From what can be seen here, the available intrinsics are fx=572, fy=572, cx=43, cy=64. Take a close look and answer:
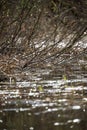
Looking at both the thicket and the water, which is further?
the thicket

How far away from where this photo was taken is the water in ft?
22.3

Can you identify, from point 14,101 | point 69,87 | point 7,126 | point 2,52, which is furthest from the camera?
point 2,52

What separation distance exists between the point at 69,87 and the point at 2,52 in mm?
3570

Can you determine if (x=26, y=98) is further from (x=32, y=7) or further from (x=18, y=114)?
(x=32, y=7)

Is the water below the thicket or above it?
below

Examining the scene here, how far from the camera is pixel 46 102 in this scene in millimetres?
8203

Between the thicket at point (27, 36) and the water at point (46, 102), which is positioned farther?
the thicket at point (27, 36)

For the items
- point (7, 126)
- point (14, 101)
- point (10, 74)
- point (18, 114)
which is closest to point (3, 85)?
point (10, 74)

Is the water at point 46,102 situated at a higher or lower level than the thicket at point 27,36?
lower

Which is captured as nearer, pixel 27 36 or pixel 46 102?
pixel 46 102

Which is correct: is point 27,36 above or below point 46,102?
above

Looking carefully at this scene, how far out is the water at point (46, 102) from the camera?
6.79 meters

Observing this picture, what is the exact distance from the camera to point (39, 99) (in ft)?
27.7

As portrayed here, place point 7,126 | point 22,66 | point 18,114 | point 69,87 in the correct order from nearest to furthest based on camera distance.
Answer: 1. point 7,126
2. point 18,114
3. point 69,87
4. point 22,66
